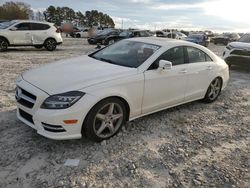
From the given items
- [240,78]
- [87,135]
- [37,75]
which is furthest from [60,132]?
[240,78]

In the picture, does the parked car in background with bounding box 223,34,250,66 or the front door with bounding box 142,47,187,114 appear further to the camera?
the parked car in background with bounding box 223,34,250,66

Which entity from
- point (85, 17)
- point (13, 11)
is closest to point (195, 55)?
point (13, 11)

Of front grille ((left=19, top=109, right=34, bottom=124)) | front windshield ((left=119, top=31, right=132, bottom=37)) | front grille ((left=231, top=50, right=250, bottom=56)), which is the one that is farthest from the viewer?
front windshield ((left=119, top=31, right=132, bottom=37))

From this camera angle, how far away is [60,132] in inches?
138

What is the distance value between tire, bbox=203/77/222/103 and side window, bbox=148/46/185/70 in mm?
1265

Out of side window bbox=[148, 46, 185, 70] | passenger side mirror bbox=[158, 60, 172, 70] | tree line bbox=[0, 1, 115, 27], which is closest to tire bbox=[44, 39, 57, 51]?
side window bbox=[148, 46, 185, 70]

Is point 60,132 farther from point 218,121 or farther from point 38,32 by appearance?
point 38,32

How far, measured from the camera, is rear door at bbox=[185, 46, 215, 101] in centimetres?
516

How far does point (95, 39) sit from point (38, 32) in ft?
24.3

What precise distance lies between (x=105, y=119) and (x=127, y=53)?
1.46 meters

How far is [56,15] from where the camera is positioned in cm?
7206

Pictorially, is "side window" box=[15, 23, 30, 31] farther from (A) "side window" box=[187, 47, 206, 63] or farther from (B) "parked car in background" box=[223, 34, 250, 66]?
(A) "side window" box=[187, 47, 206, 63]

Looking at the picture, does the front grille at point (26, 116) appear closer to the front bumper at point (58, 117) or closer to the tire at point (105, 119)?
the front bumper at point (58, 117)

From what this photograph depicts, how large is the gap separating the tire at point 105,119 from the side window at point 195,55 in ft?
6.57
